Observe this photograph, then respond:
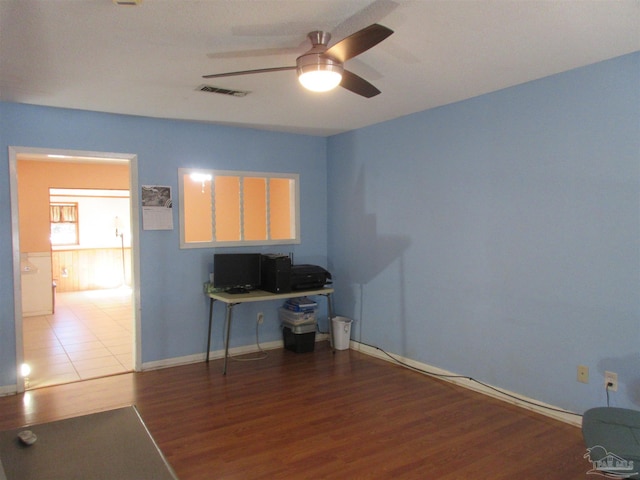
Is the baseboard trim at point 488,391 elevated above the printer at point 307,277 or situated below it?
below

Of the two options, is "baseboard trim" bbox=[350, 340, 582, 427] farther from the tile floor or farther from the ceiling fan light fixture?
the ceiling fan light fixture

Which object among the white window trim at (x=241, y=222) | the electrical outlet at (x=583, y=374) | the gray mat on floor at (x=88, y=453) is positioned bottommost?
the electrical outlet at (x=583, y=374)

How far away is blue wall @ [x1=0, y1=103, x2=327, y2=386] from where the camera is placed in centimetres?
359

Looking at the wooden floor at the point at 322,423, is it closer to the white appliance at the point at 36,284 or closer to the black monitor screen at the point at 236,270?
the black monitor screen at the point at 236,270

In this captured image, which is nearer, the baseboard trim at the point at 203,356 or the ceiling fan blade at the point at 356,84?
the ceiling fan blade at the point at 356,84

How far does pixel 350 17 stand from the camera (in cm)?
208

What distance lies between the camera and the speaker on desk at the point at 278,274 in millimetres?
4289

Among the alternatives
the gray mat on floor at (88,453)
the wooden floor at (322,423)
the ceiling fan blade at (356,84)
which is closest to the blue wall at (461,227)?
the wooden floor at (322,423)

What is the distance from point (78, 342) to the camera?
5.16 metres

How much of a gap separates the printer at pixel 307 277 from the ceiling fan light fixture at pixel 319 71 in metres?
2.48

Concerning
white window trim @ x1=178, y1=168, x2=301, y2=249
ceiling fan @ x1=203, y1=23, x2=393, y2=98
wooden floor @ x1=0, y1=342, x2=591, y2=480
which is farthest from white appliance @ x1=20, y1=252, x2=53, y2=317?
ceiling fan @ x1=203, y1=23, x2=393, y2=98

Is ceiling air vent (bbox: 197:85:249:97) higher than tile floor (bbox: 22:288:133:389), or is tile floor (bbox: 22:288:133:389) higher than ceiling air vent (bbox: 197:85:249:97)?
ceiling air vent (bbox: 197:85:249:97)

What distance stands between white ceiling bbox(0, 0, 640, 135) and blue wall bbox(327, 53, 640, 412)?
1.10ft

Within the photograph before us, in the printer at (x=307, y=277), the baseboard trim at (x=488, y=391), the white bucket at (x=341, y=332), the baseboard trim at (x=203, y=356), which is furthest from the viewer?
the white bucket at (x=341, y=332)
